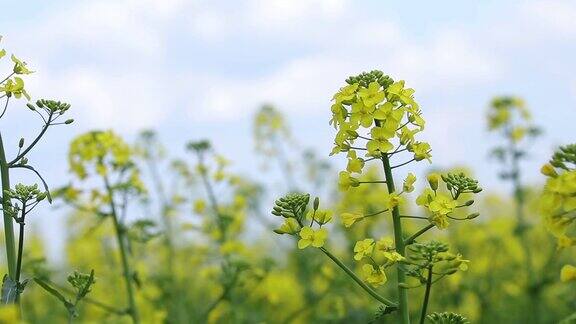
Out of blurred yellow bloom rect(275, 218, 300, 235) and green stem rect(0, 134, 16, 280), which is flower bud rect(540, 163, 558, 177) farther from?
green stem rect(0, 134, 16, 280)

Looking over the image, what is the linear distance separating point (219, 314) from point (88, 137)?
10.1 ft

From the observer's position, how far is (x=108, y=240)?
11070mm

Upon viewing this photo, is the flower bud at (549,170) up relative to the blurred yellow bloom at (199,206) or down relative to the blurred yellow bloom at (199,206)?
down

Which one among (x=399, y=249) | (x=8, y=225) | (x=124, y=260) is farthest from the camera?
(x=124, y=260)

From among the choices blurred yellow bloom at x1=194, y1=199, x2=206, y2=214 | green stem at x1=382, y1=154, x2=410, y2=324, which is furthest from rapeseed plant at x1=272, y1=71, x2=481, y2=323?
blurred yellow bloom at x1=194, y1=199, x2=206, y2=214

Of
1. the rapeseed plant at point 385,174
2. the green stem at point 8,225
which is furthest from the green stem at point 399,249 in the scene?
the green stem at point 8,225

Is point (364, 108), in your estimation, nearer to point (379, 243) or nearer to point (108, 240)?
point (379, 243)

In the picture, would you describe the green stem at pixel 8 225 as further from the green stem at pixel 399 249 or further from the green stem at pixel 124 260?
the green stem at pixel 124 260

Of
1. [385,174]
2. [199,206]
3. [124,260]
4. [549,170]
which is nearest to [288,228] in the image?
[385,174]

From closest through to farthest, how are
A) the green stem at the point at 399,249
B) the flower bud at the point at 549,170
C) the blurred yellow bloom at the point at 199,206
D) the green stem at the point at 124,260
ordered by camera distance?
the flower bud at the point at 549,170 < the green stem at the point at 399,249 < the green stem at the point at 124,260 < the blurred yellow bloom at the point at 199,206

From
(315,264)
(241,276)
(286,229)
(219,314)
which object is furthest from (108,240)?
(286,229)

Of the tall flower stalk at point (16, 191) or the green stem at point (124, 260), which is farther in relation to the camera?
the green stem at point (124, 260)

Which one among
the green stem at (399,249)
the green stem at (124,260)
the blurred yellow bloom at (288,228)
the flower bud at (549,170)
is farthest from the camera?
the green stem at (124,260)

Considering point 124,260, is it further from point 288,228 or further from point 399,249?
point 399,249
